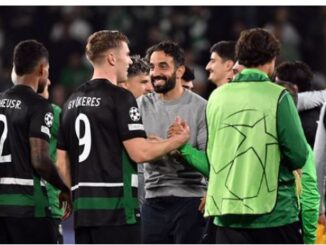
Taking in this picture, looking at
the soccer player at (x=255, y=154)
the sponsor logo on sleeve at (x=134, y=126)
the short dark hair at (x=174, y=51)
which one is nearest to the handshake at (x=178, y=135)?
the sponsor logo on sleeve at (x=134, y=126)

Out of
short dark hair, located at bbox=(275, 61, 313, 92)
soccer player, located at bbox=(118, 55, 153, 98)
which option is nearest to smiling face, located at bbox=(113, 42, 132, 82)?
soccer player, located at bbox=(118, 55, 153, 98)

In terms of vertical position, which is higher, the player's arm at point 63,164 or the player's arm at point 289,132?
the player's arm at point 289,132

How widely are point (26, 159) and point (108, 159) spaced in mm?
730

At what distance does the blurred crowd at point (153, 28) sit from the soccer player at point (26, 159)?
682cm

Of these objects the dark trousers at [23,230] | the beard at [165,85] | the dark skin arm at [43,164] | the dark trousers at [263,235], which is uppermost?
the beard at [165,85]

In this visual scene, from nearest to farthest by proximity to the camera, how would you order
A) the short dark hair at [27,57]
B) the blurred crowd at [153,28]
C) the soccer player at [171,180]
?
the short dark hair at [27,57]
the soccer player at [171,180]
the blurred crowd at [153,28]

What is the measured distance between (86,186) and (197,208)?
1373 millimetres

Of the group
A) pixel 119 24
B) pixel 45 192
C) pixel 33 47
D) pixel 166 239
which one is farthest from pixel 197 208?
pixel 119 24

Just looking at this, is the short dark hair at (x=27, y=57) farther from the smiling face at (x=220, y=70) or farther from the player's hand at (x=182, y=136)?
Result: the smiling face at (x=220, y=70)

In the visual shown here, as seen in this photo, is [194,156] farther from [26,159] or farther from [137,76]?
[137,76]

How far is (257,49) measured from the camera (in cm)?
618

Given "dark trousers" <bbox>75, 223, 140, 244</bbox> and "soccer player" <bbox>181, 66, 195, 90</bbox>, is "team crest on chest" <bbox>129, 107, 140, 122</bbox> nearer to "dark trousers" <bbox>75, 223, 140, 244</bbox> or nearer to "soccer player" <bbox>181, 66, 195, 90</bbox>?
"dark trousers" <bbox>75, 223, 140, 244</bbox>

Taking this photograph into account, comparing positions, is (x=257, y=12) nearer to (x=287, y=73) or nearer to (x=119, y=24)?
(x=119, y=24)

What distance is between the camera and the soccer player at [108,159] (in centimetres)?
650
